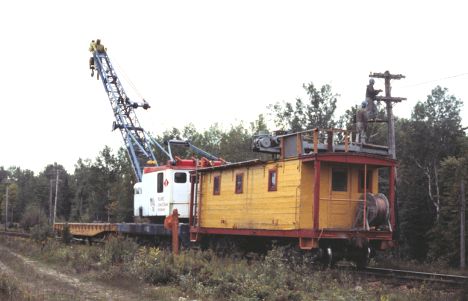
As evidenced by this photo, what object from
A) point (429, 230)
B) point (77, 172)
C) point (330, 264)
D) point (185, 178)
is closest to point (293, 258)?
point (330, 264)

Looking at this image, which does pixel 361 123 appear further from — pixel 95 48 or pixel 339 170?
pixel 95 48

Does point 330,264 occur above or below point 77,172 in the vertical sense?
below

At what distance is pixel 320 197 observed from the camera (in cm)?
1529

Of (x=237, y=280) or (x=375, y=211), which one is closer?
(x=237, y=280)

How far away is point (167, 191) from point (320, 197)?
28.1 feet

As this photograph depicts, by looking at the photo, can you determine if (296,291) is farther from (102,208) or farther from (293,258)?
(102,208)

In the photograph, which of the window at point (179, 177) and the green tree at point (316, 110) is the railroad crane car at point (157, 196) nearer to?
the window at point (179, 177)

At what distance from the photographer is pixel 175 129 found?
7756 cm

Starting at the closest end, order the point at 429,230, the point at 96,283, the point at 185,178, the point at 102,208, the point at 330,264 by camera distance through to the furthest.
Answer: the point at 96,283, the point at 330,264, the point at 185,178, the point at 429,230, the point at 102,208

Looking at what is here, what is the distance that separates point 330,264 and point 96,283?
604 cm

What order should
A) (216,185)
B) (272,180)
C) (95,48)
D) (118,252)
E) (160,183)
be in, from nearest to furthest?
(272,180)
(118,252)
(216,185)
(160,183)
(95,48)

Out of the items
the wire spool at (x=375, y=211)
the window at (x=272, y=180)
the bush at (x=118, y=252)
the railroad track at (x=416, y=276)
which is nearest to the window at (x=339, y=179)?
the wire spool at (x=375, y=211)

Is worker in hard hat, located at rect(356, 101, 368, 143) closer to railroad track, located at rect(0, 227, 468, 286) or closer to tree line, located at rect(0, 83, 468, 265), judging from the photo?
railroad track, located at rect(0, 227, 468, 286)

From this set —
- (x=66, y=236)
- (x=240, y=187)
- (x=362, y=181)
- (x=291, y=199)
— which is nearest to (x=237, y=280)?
(x=291, y=199)
